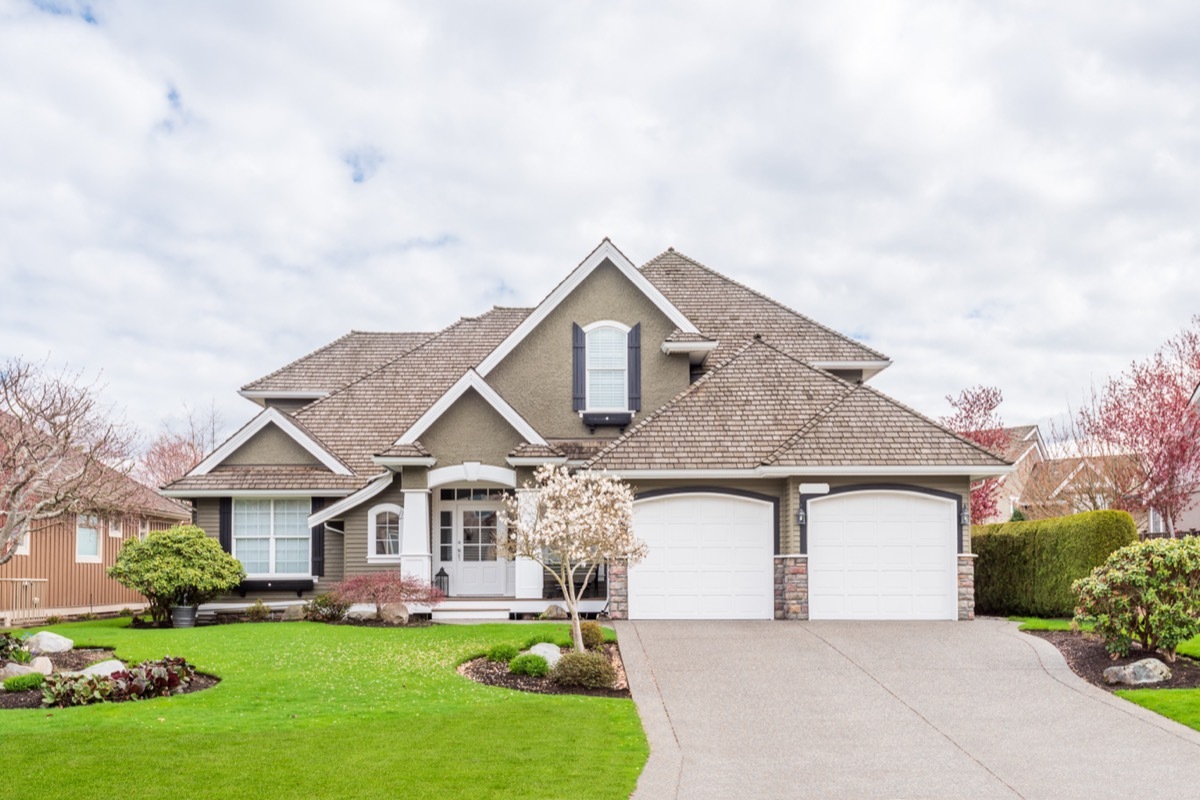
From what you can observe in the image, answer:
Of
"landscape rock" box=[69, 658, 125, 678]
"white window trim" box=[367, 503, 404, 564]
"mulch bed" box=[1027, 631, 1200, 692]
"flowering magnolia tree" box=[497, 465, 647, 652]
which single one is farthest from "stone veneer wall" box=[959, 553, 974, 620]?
"landscape rock" box=[69, 658, 125, 678]

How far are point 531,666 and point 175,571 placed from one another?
10.4 m

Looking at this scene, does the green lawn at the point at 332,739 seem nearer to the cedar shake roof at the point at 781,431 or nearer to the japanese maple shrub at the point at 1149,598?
the cedar shake roof at the point at 781,431

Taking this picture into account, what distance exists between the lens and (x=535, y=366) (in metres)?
25.3

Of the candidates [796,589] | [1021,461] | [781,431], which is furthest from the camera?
[1021,461]

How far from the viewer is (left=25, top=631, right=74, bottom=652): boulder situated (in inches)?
680

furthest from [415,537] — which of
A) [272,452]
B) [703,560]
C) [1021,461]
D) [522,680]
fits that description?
[1021,461]

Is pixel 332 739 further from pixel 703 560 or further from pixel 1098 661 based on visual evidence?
pixel 703 560

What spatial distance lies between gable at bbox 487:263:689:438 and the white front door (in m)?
2.41

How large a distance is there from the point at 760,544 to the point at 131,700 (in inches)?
472

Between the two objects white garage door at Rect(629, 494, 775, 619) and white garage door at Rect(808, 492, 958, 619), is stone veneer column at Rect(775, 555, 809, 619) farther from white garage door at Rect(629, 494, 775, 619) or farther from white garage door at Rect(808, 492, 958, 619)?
white garage door at Rect(629, 494, 775, 619)

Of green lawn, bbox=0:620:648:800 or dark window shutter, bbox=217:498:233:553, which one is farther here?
dark window shutter, bbox=217:498:233:553

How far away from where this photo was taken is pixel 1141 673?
14.5 m

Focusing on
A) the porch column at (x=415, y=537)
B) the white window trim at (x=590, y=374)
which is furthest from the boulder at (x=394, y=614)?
the white window trim at (x=590, y=374)

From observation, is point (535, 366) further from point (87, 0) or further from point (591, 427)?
point (87, 0)
